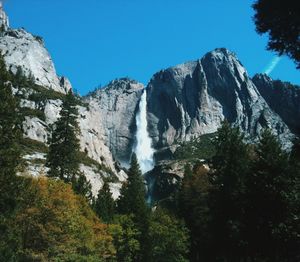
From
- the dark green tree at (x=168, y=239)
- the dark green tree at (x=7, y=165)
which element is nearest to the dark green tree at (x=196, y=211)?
the dark green tree at (x=168, y=239)

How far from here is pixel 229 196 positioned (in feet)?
142

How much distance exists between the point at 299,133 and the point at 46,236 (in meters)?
28.2

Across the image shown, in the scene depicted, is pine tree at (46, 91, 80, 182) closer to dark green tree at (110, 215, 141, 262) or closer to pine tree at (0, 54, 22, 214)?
dark green tree at (110, 215, 141, 262)

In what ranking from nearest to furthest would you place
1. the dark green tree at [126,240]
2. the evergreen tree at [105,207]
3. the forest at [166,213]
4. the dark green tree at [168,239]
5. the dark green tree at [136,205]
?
the forest at [166,213] → the dark green tree at [168,239] → the dark green tree at [126,240] → the dark green tree at [136,205] → the evergreen tree at [105,207]

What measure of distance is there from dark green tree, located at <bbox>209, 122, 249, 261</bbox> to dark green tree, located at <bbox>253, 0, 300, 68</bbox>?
2440 centimetres

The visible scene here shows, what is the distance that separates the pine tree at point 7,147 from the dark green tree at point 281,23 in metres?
18.7

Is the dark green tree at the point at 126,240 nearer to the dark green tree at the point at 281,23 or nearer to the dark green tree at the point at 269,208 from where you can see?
the dark green tree at the point at 269,208

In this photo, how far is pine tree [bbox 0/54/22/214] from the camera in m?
28.5

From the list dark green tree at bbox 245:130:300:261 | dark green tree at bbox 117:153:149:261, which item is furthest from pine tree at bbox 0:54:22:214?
dark green tree at bbox 117:153:149:261

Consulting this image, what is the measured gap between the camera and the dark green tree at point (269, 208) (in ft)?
103

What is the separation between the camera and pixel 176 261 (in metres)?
54.0

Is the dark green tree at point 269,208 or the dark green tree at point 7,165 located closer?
the dark green tree at point 7,165

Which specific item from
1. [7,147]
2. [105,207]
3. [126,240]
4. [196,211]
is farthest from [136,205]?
[7,147]

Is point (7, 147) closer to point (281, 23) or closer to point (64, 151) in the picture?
point (281, 23)
